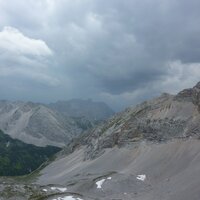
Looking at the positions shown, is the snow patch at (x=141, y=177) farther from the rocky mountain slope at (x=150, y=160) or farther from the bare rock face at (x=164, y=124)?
the bare rock face at (x=164, y=124)

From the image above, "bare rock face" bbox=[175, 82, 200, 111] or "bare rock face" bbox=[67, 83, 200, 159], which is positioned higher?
"bare rock face" bbox=[175, 82, 200, 111]

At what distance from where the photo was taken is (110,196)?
11750cm

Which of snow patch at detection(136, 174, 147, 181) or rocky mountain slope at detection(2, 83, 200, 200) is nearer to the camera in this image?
rocky mountain slope at detection(2, 83, 200, 200)

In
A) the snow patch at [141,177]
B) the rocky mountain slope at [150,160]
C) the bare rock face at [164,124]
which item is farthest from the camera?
the bare rock face at [164,124]

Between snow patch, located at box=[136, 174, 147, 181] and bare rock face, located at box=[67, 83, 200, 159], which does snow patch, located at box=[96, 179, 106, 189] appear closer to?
snow patch, located at box=[136, 174, 147, 181]

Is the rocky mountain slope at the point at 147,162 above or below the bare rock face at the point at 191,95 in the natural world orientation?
below

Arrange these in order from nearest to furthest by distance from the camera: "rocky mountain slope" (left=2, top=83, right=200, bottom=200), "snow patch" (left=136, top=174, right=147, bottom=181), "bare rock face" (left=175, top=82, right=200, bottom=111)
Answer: "rocky mountain slope" (left=2, top=83, right=200, bottom=200), "snow patch" (left=136, top=174, right=147, bottom=181), "bare rock face" (left=175, top=82, right=200, bottom=111)

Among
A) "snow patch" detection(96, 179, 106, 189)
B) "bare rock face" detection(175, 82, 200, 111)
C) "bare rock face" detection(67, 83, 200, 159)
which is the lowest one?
"snow patch" detection(96, 179, 106, 189)

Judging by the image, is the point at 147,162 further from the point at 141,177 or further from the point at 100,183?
the point at 100,183

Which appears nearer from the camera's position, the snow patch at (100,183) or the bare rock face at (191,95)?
the snow patch at (100,183)

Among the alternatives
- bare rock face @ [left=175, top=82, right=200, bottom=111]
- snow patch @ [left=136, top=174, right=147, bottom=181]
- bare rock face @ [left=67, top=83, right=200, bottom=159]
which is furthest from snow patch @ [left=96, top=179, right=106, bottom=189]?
bare rock face @ [left=175, top=82, right=200, bottom=111]

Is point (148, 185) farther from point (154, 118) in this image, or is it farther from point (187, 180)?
point (154, 118)

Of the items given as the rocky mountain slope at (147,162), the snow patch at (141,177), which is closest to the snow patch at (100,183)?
the rocky mountain slope at (147,162)

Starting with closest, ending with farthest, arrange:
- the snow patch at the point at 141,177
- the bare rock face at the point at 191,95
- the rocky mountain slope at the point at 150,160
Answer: the rocky mountain slope at the point at 150,160 < the snow patch at the point at 141,177 < the bare rock face at the point at 191,95
